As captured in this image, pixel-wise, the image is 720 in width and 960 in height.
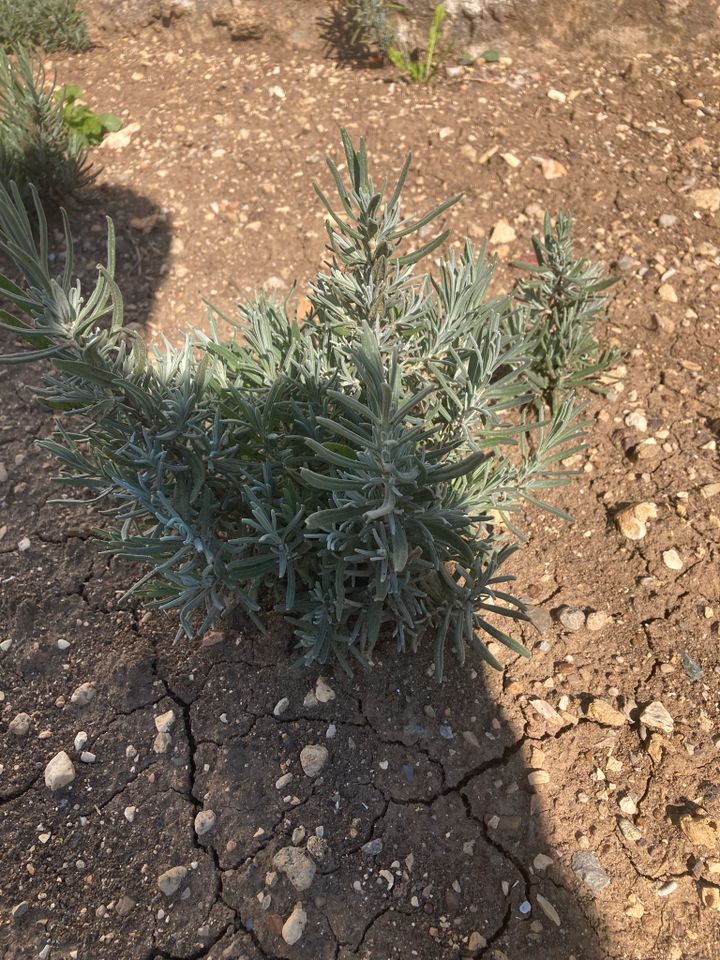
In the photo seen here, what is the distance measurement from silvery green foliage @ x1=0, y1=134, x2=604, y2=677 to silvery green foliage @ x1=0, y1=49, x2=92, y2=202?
6.03 feet

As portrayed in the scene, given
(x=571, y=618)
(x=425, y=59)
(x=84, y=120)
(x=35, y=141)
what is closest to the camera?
(x=571, y=618)

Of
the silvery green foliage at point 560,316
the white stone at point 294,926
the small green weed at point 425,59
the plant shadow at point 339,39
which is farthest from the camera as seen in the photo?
the plant shadow at point 339,39

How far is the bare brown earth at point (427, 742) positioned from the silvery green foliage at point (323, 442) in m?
0.23

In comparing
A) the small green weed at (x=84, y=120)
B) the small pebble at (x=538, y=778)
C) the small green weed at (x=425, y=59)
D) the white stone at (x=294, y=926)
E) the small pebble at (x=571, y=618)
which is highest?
the small green weed at (x=425, y=59)

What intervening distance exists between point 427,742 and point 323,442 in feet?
2.84

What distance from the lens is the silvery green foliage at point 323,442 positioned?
4.64ft

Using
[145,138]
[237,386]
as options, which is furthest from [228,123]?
[237,386]

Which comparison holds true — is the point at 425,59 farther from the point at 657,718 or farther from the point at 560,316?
the point at 657,718

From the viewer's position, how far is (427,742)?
77.5 inches

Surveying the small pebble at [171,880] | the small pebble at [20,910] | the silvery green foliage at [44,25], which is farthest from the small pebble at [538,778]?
the silvery green foliage at [44,25]

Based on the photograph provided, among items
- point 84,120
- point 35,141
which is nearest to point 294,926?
point 35,141

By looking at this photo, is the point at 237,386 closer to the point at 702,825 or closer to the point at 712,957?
the point at 702,825

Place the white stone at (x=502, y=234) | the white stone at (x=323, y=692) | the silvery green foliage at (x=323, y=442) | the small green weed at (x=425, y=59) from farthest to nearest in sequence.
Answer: the small green weed at (x=425, y=59) → the white stone at (x=502, y=234) → the white stone at (x=323, y=692) → the silvery green foliage at (x=323, y=442)

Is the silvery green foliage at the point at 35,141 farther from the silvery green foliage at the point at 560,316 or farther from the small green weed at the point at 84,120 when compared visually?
the silvery green foliage at the point at 560,316
